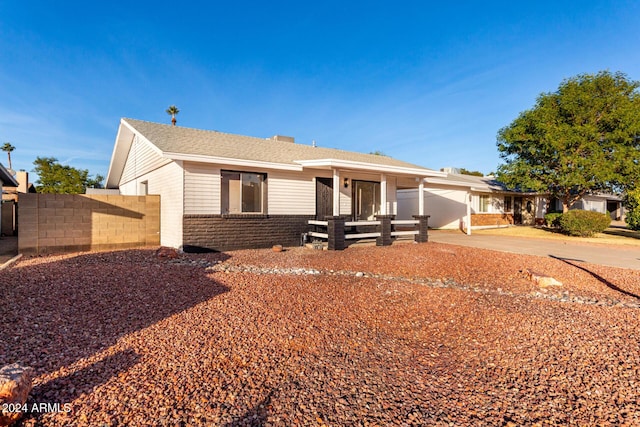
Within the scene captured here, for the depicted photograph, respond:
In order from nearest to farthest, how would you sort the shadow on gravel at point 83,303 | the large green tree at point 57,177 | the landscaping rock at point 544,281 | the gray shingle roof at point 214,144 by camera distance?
the shadow on gravel at point 83,303 < the landscaping rock at point 544,281 < the gray shingle roof at point 214,144 < the large green tree at point 57,177

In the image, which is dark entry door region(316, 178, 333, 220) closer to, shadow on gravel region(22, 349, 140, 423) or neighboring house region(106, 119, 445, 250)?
neighboring house region(106, 119, 445, 250)

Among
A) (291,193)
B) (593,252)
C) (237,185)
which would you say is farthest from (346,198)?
(593,252)

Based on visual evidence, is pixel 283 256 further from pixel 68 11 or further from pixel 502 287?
pixel 68 11

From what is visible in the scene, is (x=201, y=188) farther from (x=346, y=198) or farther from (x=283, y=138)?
(x=283, y=138)

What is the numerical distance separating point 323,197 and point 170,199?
18.4ft

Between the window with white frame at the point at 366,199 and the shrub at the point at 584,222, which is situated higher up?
the window with white frame at the point at 366,199

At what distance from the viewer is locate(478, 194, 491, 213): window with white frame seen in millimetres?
21570

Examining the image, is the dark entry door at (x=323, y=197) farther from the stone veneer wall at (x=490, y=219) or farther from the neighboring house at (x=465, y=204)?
the stone veneer wall at (x=490, y=219)

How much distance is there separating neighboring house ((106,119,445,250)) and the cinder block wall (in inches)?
23.6

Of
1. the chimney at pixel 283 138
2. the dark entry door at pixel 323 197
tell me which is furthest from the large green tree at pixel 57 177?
the dark entry door at pixel 323 197

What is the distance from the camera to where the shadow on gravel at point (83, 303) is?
3076 millimetres

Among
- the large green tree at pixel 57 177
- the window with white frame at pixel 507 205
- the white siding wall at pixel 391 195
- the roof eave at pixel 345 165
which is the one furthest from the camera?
the large green tree at pixel 57 177

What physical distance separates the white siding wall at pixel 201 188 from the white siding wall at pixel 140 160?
1598mm

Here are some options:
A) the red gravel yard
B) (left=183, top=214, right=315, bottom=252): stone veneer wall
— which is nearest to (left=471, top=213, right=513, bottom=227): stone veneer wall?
(left=183, top=214, right=315, bottom=252): stone veneer wall
